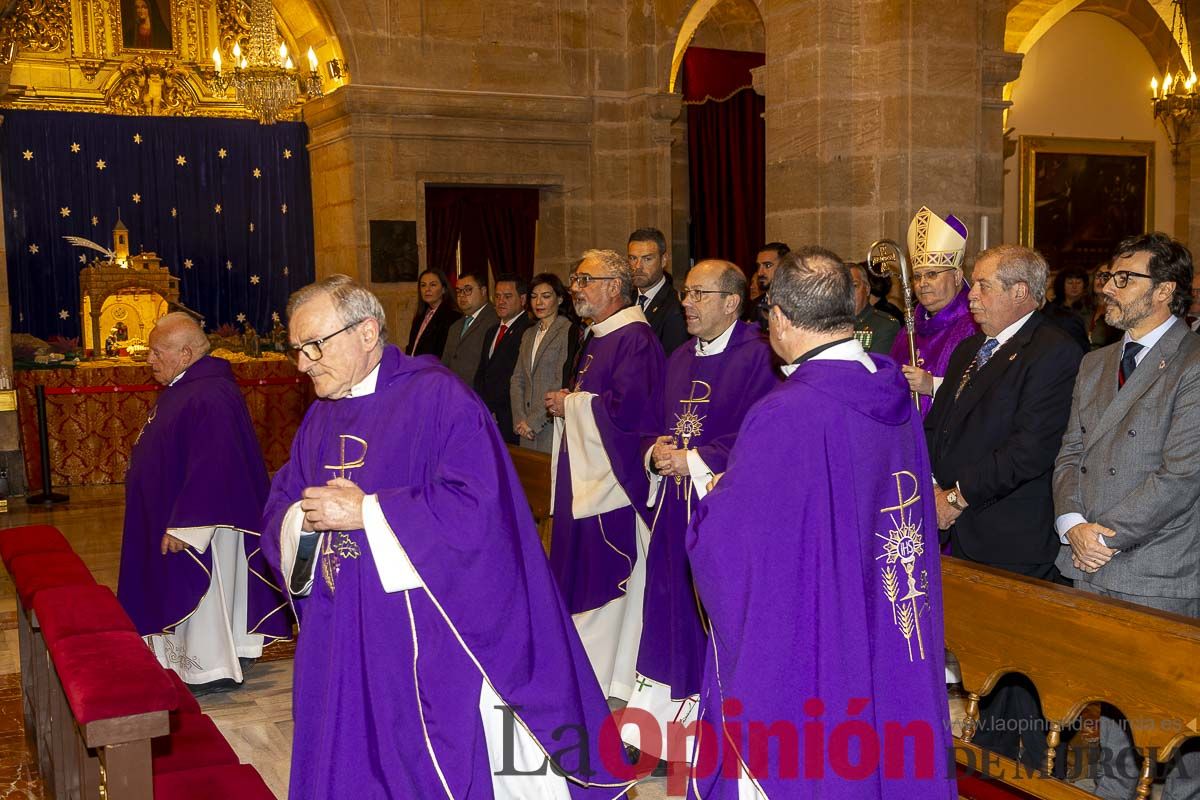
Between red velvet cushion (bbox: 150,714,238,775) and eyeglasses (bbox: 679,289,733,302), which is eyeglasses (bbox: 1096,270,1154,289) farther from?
red velvet cushion (bbox: 150,714,238,775)

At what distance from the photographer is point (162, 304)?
13.0 m

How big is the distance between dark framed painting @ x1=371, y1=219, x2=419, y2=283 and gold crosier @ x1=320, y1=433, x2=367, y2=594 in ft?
26.8

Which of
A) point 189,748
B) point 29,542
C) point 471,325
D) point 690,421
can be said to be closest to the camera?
point 189,748

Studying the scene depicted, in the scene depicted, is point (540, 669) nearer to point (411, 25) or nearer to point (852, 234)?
point (852, 234)

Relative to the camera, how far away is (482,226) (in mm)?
12219

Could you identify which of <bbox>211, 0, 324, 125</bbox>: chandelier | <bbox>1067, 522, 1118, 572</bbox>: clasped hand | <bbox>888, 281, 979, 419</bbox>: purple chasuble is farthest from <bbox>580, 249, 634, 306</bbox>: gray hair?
<bbox>211, 0, 324, 125</bbox>: chandelier

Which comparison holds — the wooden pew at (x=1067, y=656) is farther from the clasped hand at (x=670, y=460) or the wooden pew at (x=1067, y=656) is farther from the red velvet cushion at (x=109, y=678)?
the red velvet cushion at (x=109, y=678)

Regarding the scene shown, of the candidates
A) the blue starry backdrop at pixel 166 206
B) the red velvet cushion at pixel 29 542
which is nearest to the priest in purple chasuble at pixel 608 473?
the red velvet cushion at pixel 29 542

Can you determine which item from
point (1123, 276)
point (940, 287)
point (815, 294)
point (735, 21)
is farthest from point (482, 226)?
point (815, 294)

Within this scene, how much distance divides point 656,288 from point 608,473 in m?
1.44

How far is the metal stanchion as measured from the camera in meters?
9.96

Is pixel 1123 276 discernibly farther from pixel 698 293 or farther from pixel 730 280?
pixel 698 293

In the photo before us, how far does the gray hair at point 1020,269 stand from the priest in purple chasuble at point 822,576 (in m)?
1.45

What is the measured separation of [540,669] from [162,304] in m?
11.1
